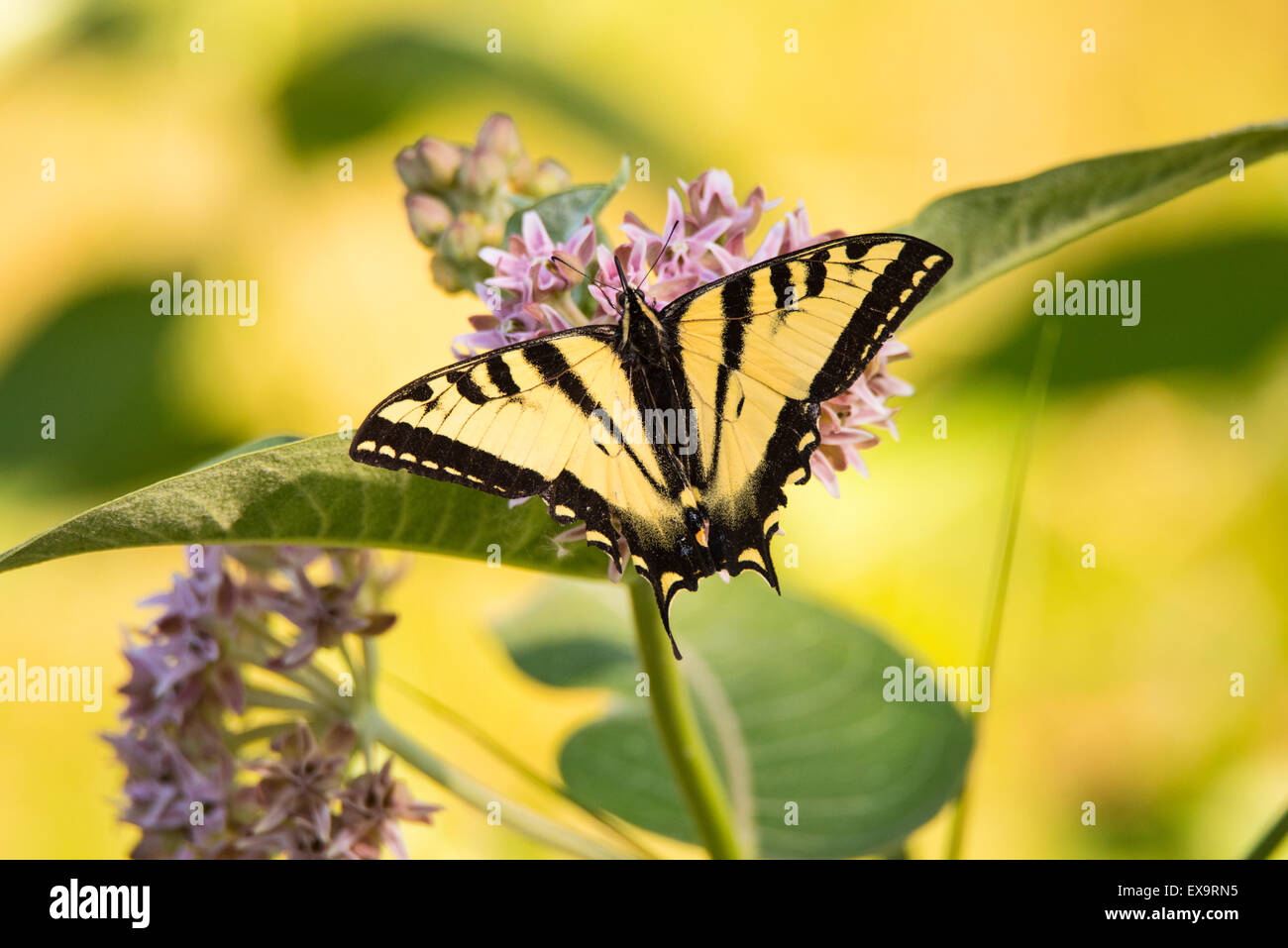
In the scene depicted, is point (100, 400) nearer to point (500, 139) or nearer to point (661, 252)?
point (500, 139)

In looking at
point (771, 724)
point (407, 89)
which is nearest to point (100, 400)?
point (407, 89)

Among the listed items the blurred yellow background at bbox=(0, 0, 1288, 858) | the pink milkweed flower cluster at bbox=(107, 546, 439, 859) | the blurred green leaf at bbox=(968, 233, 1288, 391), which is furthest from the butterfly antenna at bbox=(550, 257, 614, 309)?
the blurred green leaf at bbox=(968, 233, 1288, 391)

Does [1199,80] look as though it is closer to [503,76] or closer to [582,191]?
[503,76]

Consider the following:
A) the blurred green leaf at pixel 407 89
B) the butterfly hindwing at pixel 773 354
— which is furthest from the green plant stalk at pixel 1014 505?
the blurred green leaf at pixel 407 89

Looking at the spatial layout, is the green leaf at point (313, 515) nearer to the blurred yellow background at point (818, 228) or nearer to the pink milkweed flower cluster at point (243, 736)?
the pink milkweed flower cluster at point (243, 736)

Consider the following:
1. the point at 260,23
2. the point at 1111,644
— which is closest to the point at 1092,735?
the point at 1111,644

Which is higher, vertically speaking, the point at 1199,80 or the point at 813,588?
the point at 1199,80

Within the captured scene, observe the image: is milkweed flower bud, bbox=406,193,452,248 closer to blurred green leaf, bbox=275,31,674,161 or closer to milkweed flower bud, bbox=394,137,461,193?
milkweed flower bud, bbox=394,137,461,193
